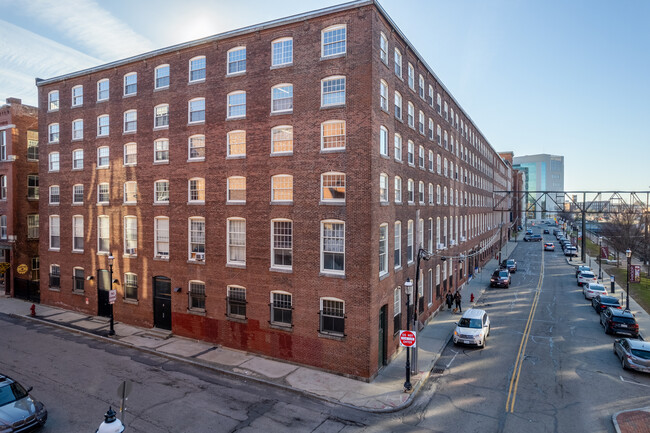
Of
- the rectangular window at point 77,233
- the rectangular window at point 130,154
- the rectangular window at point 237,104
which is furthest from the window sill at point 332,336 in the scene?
the rectangular window at point 77,233

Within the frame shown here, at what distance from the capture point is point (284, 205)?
20000 millimetres

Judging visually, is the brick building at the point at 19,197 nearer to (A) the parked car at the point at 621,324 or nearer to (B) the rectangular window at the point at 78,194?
(B) the rectangular window at the point at 78,194

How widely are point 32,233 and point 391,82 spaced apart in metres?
35.2

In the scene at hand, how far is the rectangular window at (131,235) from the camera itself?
1015 inches

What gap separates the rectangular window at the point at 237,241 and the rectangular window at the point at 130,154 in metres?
9.52

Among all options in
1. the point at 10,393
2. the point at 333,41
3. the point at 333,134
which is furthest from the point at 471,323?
the point at 10,393

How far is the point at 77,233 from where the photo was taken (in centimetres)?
2938

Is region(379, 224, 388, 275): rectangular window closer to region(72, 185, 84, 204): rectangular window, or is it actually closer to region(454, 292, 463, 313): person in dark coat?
region(454, 292, 463, 313): person in dark coat

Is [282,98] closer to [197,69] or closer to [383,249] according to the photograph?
[197,69]

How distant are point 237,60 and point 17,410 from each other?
18.7 meters

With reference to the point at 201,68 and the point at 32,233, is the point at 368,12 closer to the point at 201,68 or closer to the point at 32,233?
the point at 201,68

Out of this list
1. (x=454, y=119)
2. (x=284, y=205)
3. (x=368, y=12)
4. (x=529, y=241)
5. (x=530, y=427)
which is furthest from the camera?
(x=529, y=241)

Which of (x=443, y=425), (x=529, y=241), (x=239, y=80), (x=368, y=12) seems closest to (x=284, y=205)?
(x=239, y=80)

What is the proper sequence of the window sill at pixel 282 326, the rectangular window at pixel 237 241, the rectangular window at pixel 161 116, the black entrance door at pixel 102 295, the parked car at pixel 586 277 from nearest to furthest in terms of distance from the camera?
the window sill at pixel 282 326 → the rectangular window at pixel 237 241 → the rectangular window at pixel 161 116 → the black entrance door at pixel 102 295 → the parked car at pixel 586 277
